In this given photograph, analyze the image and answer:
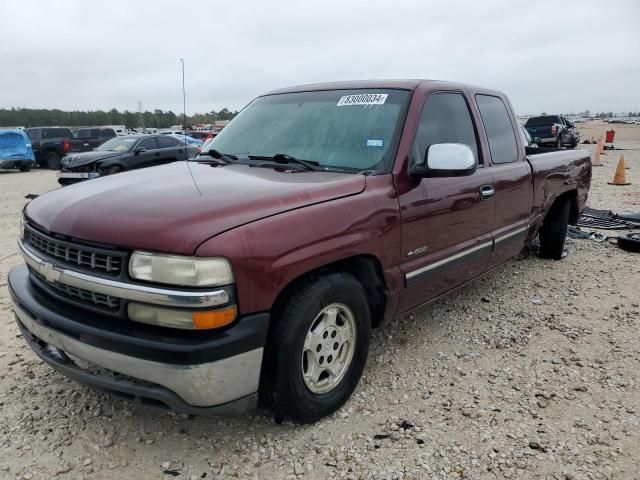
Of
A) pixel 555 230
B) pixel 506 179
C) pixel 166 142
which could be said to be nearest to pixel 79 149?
pixel 166 142

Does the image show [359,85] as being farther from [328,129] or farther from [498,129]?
[498,129]

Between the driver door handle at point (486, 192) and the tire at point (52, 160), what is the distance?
2093 centimetres

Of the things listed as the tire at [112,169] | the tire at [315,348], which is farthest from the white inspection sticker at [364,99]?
the tire at [112,169]

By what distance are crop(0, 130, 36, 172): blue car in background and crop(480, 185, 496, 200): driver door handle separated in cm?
1909

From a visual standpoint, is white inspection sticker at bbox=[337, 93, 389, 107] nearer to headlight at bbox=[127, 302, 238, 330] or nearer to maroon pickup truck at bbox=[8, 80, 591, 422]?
maroon pickup truck at bbox=[8, 80, 591, 422]

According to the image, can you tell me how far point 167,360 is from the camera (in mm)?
2068

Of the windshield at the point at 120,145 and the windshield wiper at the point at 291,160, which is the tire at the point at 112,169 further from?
the windshield wiper at the point at 291,160

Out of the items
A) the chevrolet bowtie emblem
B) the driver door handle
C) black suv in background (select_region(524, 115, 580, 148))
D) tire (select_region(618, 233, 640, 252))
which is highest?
black suv in background (select_region(524, 115, 580, 148))

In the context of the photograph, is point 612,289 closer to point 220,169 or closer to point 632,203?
point 220,169

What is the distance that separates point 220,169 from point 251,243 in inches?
44.8

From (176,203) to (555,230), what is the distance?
4534 millimetres

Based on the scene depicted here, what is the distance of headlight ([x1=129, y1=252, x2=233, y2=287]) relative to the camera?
6.70 feet

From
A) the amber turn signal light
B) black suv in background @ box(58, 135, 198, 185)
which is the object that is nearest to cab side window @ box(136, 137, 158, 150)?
black suv in background @ box(58, 135, 198, 185)

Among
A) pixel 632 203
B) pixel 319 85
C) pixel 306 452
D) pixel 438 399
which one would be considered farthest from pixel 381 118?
pixel 632 203
